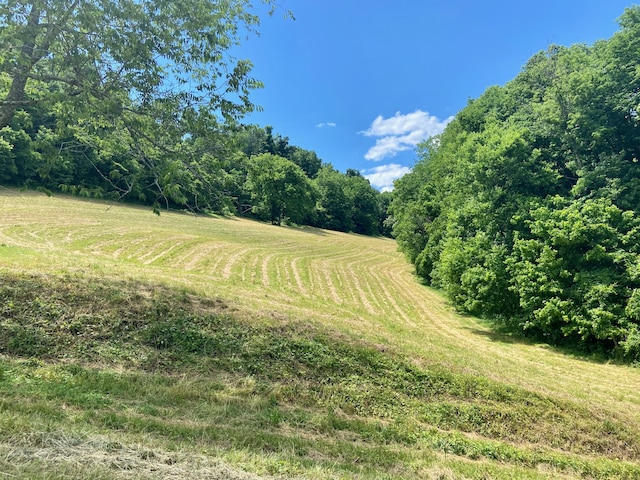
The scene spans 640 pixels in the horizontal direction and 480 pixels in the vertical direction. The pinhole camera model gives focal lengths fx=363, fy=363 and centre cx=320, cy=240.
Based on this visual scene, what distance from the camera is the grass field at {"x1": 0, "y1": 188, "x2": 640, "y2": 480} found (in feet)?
12.4

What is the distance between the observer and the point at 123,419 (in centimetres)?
435

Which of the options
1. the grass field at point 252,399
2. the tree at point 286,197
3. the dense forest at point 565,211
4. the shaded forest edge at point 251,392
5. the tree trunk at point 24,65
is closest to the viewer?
the grass field at point 252,399

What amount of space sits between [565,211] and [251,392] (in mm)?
15081

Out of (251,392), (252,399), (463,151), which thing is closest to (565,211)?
(463,151)

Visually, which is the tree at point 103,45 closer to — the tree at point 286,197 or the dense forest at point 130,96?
the dense forest at point 130,96

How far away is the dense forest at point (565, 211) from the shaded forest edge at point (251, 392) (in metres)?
8.18

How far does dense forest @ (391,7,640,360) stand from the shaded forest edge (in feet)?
26.8

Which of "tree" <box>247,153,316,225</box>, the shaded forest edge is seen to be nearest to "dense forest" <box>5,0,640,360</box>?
the shaded forest edge

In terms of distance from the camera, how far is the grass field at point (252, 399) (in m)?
3.78

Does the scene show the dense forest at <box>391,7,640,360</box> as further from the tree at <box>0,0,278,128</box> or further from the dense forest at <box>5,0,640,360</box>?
the tree at <box>0,0,278,128</box>

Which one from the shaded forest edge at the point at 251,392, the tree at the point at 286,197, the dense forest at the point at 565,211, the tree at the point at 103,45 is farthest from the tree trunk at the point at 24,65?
the tree at the point at 286,197

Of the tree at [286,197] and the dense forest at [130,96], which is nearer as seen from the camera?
the dense forest at [130,96]

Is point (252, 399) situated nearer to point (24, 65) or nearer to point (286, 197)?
point (24, 65)

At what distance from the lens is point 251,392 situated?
19.9 feet
